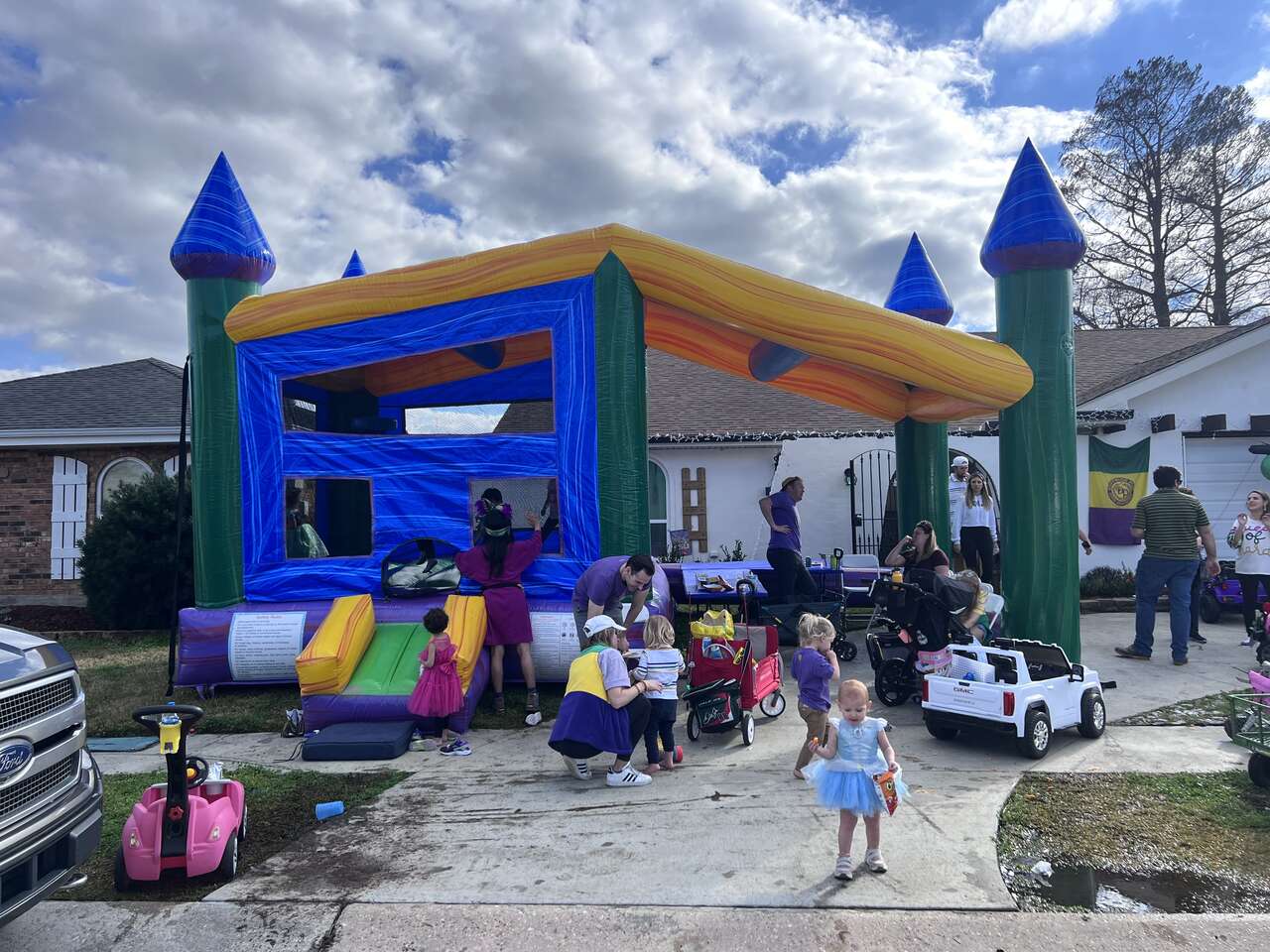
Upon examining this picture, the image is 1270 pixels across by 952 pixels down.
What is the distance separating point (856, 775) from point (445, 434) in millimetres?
5757

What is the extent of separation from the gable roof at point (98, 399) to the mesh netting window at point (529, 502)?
19.2ft

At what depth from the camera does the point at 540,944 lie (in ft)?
11.1

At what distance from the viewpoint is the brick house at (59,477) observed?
1408 centimetres

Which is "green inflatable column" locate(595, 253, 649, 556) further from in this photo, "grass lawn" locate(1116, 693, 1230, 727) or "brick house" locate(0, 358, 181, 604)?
"brick house" locate(0, 358, 181, 604)

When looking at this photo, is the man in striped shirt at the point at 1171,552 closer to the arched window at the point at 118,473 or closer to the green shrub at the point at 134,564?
the green shrub at the point at 134,564

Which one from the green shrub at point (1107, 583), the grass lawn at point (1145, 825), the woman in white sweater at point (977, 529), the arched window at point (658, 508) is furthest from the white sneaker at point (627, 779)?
the green shrub at point (1107, 583)

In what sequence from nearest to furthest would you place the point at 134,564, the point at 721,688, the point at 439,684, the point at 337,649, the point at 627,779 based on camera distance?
the point at 627,779 → the point at 721,688 → the point at 439,684 → the point at 337,649 → the point at 134,564

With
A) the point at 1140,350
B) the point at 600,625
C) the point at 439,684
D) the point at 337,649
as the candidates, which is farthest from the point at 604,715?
the point at 1140,350

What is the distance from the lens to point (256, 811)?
5047 mm

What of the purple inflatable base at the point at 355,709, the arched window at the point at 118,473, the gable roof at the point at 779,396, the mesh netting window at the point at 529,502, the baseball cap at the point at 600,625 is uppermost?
the gable roof at the point at 779,396

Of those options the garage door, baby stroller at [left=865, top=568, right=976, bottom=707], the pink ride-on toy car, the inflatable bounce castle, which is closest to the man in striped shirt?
the inflatable bounce castle

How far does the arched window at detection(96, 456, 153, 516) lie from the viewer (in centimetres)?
1438

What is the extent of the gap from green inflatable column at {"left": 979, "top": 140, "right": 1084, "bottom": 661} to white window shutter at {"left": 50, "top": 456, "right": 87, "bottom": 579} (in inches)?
588

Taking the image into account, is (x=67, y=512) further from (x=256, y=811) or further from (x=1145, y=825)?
(x=1145, y=825)
